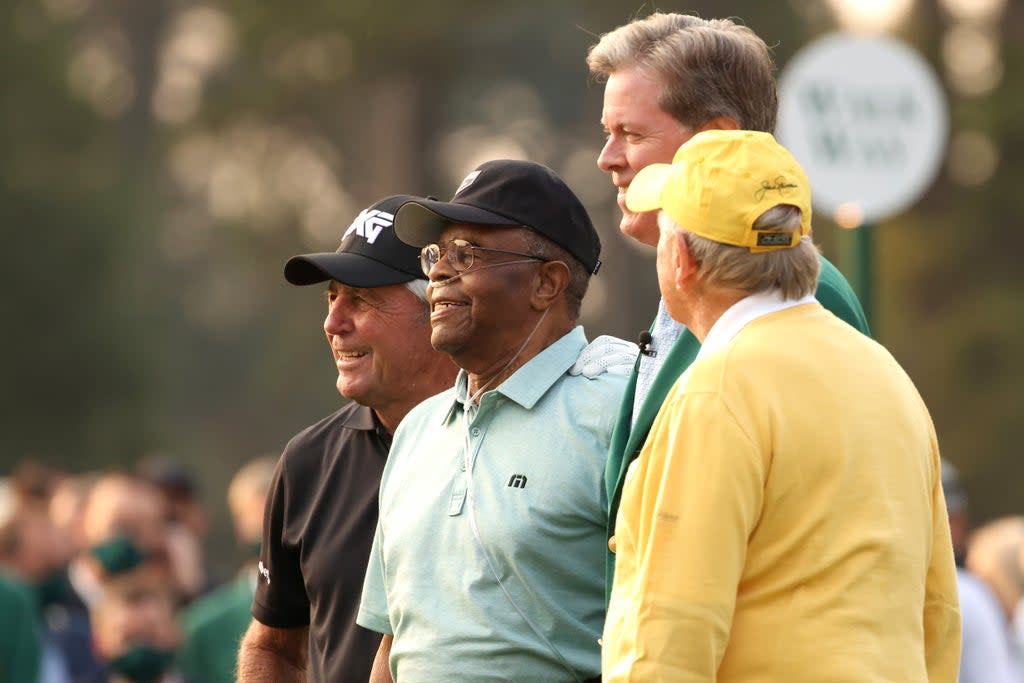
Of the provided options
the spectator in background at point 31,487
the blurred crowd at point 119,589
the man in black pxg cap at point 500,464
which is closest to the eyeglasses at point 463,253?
the man in black pxg cap at point 500,464

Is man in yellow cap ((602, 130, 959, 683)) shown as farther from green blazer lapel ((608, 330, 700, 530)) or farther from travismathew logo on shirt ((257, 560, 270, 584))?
travismathew logo on shirt ((257, 560, 270, 584))

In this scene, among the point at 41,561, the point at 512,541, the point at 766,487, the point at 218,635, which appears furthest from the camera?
the point at 41,561

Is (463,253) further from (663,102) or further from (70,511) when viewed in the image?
(70,511)

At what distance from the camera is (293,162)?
111ft

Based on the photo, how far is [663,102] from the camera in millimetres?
4172

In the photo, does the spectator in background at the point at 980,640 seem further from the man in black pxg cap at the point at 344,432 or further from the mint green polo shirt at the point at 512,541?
the mint green polo shirt at the point at 512,541

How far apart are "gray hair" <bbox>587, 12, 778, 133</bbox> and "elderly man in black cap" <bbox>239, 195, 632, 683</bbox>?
A: 1193 millimetres

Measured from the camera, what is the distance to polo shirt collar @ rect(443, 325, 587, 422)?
4.37 meters

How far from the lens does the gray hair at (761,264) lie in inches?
138

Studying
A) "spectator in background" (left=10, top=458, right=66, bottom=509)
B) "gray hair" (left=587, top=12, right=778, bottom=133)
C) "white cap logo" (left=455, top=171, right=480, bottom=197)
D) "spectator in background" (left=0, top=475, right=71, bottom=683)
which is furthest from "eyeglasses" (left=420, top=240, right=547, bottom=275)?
"spectator in background" (left=10, top=458, right=66, bottom=509)

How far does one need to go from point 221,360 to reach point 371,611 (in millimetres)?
33430

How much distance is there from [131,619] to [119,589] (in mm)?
215

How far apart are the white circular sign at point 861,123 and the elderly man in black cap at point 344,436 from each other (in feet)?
9.81

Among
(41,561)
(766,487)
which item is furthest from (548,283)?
(41,561)
